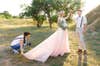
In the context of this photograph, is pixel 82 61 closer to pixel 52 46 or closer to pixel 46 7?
pixel 52 46

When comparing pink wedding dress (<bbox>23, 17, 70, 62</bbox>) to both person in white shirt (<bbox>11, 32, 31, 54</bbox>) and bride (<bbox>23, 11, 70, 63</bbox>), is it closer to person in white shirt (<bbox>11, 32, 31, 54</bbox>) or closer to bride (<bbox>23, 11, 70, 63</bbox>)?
bride (<bbox>23, 11, 70, 63</bbox>)

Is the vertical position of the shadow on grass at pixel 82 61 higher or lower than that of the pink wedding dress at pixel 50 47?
lower

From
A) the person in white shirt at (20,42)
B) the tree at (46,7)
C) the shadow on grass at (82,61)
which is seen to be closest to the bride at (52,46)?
the person in white shirt at (20,42)

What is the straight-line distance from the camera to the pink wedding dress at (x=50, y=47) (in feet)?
40.3

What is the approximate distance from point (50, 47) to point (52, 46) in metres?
0.10

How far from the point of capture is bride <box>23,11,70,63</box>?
12.3m

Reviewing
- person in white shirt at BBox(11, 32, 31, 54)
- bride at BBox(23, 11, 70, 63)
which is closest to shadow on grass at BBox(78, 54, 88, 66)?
bride at BBox(23, 11, 70, 63)

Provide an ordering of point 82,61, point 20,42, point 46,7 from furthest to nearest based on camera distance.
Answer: point 46,7 < point 20,42 < point 82,61

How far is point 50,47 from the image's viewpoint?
1232cm

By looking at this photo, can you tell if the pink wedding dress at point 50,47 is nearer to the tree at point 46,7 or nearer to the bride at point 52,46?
the bride at point 52,46

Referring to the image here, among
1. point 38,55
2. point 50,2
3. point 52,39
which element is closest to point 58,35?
point 52,39

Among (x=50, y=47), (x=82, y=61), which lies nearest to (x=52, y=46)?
(x=50, y=47)

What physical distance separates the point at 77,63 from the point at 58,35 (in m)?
1.45

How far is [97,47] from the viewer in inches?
591
